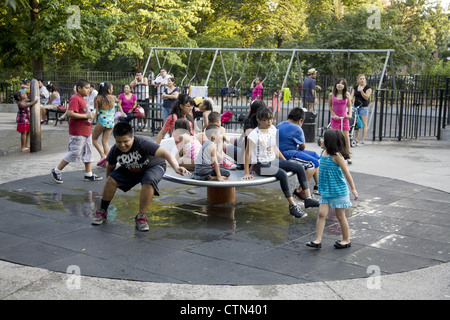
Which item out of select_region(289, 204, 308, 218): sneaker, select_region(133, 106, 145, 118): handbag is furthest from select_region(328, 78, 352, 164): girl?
select_region(133, 106, 145, 118): handbag

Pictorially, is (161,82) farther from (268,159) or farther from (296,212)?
(296,212)

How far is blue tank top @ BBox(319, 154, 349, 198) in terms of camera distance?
568cm

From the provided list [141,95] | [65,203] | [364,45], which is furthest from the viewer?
[364,45]

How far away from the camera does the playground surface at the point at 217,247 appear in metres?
4.53

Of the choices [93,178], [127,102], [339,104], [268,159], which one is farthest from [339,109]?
[127,102]

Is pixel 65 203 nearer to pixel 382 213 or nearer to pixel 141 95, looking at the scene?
pixel 382 213

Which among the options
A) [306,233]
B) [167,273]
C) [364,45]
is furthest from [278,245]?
[364,45]

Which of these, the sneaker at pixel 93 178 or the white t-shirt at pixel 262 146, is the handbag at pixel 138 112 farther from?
the white t-shirt at pixel 262 146

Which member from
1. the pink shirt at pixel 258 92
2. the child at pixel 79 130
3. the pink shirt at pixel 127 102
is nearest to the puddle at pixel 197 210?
the child at pixel 79 130

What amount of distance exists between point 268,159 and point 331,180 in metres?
1.43

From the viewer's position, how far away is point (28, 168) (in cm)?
1025

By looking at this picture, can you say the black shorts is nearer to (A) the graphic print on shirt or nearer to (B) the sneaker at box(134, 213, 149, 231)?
(A) the graphic print on shirt

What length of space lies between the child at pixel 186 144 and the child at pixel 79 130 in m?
2.11
